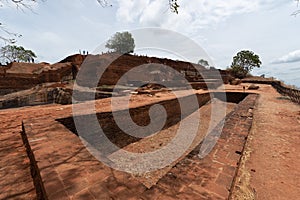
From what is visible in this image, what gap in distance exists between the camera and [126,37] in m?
38.1

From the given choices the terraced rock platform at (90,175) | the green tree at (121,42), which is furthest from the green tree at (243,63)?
the terraced rock platform at (90,175)

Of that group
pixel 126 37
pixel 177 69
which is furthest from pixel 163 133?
pixel 126 37

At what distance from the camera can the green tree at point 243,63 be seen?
3819 centimetres

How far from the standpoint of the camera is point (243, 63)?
40250 millimetres

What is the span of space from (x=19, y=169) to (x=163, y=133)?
582 cm

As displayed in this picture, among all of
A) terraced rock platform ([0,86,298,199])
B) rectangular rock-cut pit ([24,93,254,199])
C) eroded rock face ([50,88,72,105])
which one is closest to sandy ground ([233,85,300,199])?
terraced rock platform ([0,86,298,199])

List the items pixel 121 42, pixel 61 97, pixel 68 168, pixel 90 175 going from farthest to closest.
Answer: pixel 121 42 < pixel 61 97 < pixel 68 168 < pixel 90 175

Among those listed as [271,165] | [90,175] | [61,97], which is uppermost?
[61,97]

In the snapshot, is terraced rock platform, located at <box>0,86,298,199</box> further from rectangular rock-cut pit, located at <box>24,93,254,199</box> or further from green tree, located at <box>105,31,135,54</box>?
Answer: green tree, located at <box>105,31,135,54</box>

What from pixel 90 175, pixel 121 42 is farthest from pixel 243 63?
pixel 90 175

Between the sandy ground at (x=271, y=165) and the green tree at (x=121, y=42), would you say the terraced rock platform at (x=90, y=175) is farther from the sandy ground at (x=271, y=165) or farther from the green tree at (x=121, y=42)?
the green tree at (x=121, y=42)

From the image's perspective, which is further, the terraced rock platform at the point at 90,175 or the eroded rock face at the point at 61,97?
the eroded rock face at the point at 61,97

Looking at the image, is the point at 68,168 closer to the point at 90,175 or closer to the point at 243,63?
the point at 90,175

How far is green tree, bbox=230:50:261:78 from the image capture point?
38188 millimetres
